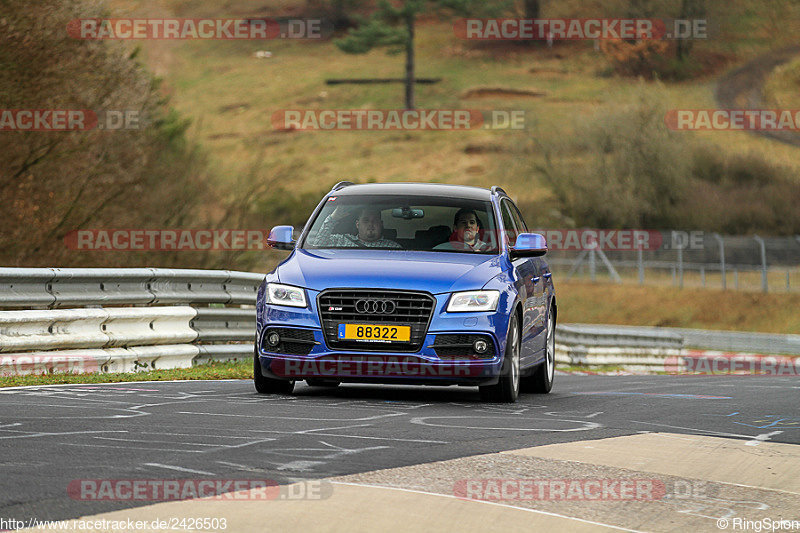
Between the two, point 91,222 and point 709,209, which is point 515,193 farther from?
point 91,222

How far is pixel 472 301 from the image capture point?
11141 mm

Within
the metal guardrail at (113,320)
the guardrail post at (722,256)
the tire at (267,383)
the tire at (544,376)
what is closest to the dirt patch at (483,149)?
the guardrail post at (722,256)

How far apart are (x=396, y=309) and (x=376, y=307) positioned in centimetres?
16

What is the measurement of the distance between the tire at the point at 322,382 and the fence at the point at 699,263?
43.0 m

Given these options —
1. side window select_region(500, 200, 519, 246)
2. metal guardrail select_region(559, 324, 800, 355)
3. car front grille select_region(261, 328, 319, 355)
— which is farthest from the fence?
car front grille select_region(261, 328, 319, 355)

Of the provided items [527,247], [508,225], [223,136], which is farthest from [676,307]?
[223,136]

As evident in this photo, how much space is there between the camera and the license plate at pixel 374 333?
11008 mm

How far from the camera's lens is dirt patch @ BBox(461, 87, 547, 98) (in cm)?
11250

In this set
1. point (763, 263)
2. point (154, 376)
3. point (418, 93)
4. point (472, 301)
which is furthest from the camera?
point (418, 93)

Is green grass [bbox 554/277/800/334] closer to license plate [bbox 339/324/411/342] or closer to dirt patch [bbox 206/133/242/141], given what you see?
license plate [bbox 339/324/411/342]

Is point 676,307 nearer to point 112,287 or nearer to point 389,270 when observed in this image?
point 112,287

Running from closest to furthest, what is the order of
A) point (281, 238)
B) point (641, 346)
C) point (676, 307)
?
point (281, 238) < point (641, 346) < point (676, 307)

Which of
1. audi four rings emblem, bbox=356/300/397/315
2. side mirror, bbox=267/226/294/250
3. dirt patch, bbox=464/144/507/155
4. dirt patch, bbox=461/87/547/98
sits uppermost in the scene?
dirt patch, bbox=461/87/547/98

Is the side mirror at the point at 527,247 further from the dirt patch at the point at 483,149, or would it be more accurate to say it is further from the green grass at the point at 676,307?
the dirt patch at the point at 483,149
